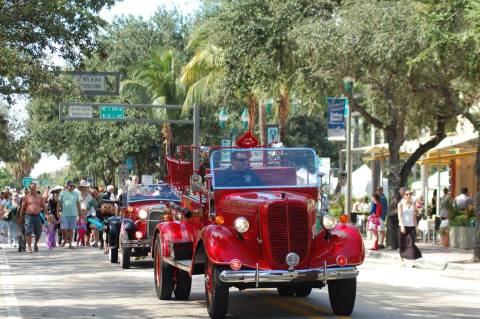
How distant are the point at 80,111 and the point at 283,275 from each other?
29011 millimetres

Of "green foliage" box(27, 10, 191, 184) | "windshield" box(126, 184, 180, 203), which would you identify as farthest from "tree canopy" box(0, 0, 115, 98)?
"green foliage" box(27, 10, 191, 184)

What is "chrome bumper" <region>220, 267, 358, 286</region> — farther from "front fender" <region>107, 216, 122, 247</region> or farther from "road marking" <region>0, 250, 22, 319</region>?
"front fender" <region>107, 216, 122, 247</region>

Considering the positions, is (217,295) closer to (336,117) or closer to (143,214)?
(143,214)

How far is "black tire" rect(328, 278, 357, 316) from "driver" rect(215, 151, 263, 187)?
181 centimetres

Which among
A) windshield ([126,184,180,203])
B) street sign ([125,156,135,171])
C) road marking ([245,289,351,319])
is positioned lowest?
road marking ([245,289,351,319])

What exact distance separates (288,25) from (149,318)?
16127 mm

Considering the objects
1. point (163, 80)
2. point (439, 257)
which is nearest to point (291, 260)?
point (439, 257)

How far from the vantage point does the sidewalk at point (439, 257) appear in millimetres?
22016

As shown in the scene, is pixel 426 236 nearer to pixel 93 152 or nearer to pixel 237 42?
pixel 237 42

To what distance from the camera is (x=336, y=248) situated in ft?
37.9

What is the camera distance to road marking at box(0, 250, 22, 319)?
495 inches

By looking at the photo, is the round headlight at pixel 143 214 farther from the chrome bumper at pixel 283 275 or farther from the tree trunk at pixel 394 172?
the tree trunk at pixel 394 172

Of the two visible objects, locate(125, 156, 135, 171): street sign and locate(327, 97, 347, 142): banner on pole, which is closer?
locate(327, 97, 347, 142): banner on pole

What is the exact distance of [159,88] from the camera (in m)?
48.3
